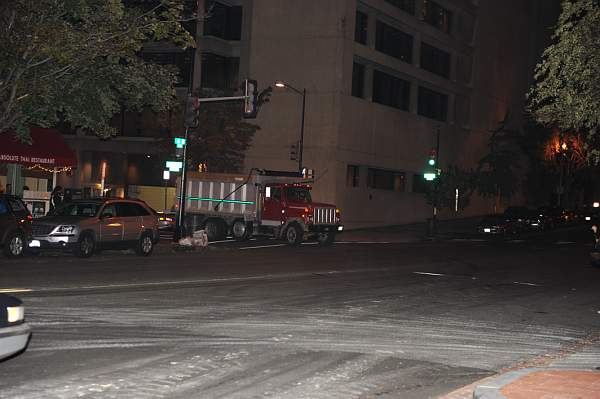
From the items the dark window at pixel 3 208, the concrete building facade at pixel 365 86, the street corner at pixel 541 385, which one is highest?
the concrete building facade at pixel 365 86

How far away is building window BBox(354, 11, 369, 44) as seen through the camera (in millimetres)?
49875

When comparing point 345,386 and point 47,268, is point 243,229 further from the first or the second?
point 345,386

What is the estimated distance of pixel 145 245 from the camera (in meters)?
24.2

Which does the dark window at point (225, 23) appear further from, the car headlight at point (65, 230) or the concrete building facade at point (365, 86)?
the car headlight at point (65, 230)

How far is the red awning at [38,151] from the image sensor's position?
1089 inches

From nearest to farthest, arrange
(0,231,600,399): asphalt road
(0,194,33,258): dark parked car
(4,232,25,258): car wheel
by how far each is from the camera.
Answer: (0,231,600,399): asphalt road
(0,194,33,258): dark parked car
(4,232,25,258): car wheel

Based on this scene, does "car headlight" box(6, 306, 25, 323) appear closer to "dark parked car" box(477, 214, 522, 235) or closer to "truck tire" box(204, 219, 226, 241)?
"truck tire" box(204, 219, 226, 241)

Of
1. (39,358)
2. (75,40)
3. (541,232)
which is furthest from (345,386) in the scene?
(541,232)

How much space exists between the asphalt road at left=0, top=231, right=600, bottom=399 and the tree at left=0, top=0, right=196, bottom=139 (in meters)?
4.54

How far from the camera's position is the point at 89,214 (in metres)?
22.7

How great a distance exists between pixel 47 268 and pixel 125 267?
194 cm

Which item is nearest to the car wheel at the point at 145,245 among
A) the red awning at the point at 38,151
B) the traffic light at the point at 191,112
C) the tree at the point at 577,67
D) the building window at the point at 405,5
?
the traffic light at the point at 191,112

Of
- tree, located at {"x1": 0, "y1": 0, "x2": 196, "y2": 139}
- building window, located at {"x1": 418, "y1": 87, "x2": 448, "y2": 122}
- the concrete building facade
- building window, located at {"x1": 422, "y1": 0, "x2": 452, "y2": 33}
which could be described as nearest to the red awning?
tree, located at {"x1": 0, "y1": 0, "x2": 196, "y2": 139}

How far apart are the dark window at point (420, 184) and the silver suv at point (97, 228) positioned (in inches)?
1404
